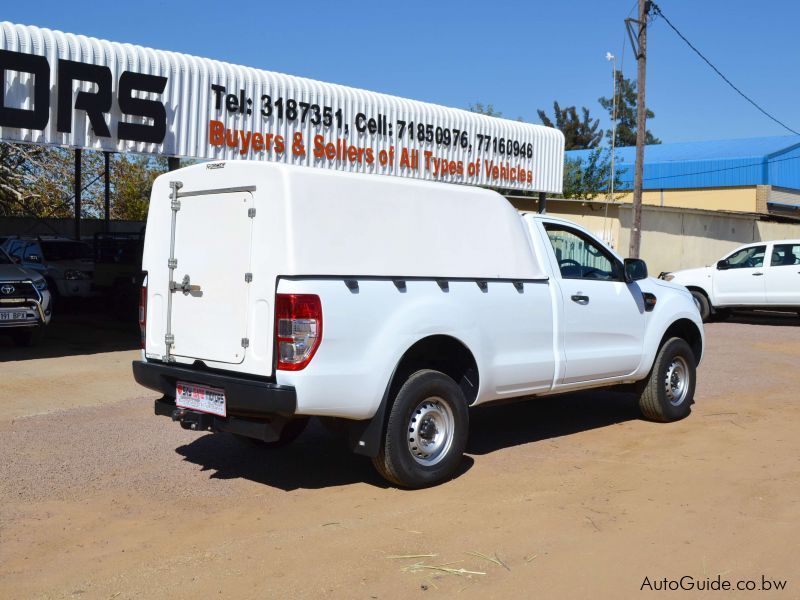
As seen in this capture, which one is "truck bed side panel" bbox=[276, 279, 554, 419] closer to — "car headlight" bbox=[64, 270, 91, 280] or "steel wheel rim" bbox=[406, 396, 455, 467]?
"steel wheel rim" bbox=[406, 396, 455, 467]

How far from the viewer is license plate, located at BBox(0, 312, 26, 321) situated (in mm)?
12953

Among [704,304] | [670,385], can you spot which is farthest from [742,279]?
[670,385]

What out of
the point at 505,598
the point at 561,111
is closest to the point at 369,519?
the point at 505,598

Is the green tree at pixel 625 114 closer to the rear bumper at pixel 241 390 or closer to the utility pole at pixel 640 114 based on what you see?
the utility pole at pixel 640 114

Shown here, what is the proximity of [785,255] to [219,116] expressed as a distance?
12737 mm

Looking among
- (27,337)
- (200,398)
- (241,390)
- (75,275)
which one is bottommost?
(27,337)

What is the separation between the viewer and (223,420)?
6102mm

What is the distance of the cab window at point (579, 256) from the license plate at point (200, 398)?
3.20m

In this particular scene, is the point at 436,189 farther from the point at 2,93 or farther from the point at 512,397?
the point at 2,93

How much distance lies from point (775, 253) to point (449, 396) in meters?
15.8

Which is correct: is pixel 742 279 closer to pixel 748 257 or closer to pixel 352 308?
pixel 748 257

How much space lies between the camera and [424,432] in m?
6.39

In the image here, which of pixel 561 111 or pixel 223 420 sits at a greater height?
pixel 561 111

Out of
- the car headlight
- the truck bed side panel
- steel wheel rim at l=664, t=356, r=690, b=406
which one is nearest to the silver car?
the car headlight
